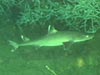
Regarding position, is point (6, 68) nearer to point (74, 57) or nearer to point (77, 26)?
point (74, 57)

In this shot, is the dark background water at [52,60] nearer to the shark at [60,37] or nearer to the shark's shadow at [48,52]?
the shark's shadow at [48,52]

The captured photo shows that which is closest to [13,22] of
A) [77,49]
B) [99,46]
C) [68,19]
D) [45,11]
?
[45,11]

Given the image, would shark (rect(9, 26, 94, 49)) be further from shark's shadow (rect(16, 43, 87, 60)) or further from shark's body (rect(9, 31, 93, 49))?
shark's shadow (rect(16, 43, 87, 60))

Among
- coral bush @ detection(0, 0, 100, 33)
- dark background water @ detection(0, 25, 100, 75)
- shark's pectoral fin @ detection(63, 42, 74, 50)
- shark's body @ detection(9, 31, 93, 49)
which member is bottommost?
dark background water @ detection(0, 25, 100, 75)

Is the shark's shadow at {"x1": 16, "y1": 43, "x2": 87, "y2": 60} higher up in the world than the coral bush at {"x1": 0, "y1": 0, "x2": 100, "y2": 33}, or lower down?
lower down

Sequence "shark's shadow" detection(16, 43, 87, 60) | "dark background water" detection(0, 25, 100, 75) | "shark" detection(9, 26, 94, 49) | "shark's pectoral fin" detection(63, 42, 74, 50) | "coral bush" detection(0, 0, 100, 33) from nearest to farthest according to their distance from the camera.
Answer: "shark" detection(9, 26, 94, 49), "dark background water" detection(0, 25, 100, 75), "shark's pectoral fin" detection(63, 42, 74, 50), "shark's shadow" detection(16, 43, 87, 60), "coral bush" detection(0, 0, 100, 33)

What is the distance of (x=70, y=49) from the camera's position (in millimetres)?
5371

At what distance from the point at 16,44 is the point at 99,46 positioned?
1.80 meters

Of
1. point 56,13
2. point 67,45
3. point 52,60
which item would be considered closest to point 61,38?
point 67,45

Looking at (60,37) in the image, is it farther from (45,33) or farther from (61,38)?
(45,33)

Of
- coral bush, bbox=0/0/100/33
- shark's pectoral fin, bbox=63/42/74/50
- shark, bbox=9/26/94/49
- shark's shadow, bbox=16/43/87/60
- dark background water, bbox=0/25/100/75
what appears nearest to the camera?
shark, bbox=9/26/94/49

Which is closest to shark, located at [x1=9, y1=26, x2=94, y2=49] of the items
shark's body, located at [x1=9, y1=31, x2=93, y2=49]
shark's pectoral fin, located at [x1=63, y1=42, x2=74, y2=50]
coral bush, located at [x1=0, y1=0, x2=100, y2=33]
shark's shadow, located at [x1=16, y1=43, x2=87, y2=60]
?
shark's body, located at [x1=9, y1=31, x2=93, y2=49]

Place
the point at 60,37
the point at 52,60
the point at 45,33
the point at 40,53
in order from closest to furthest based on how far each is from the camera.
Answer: the point at 60,37, the point at 52,60, the point at 40,53, the point at 45,33

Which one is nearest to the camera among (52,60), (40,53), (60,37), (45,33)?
(60,37)
